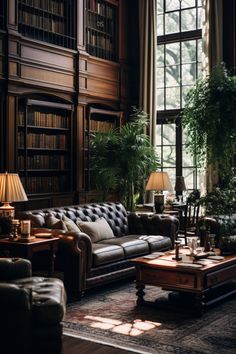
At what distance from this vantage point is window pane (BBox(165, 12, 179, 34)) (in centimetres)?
1041

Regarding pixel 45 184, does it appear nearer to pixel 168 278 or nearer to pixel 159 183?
pixel 159 183

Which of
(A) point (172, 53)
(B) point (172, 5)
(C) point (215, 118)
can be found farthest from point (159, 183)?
(B) point (172, 5)

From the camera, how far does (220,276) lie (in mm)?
5352

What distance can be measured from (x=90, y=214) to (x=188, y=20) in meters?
4.88

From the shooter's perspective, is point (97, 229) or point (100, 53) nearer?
point (97, 229)

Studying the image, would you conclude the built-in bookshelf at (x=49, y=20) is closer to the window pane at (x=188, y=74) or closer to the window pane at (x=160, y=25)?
the window pane at (x=160, y=25)

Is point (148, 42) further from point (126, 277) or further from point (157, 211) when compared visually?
point (126, 277)

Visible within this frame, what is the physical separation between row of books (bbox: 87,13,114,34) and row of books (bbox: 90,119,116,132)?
1653 mm

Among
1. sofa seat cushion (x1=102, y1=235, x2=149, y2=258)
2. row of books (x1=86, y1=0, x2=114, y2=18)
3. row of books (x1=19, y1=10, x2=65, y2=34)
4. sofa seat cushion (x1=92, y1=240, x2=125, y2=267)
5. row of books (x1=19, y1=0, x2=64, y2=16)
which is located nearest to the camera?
sofa seat cushion (x1=92, y1=240, x2=125, y2=267)

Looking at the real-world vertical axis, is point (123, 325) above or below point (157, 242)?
below

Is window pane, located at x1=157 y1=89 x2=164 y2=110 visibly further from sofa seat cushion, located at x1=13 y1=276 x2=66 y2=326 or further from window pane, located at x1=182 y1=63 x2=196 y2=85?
sofa seat cushion, located at x1=13 y1=276 x2=66 y2=326

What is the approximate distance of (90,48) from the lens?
984 centimetres

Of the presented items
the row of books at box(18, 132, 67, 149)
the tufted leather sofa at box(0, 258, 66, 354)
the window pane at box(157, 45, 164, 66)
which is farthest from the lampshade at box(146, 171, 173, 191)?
the tufted leather sofa at box(0, 258, 66, 354)

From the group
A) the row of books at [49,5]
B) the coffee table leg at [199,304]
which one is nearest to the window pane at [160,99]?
the row of books at [49,5]
